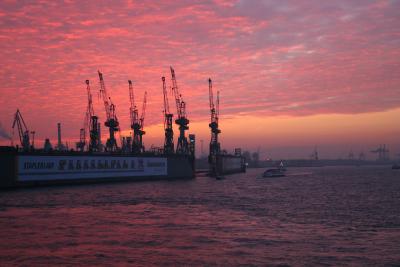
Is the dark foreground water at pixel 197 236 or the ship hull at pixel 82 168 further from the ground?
the ship hull at pixel 82 168

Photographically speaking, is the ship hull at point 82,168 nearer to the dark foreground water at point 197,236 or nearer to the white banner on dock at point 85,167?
the white banner on dock at point 85,167

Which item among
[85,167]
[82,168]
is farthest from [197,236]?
[85,167]

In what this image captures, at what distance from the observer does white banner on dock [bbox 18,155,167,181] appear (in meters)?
104

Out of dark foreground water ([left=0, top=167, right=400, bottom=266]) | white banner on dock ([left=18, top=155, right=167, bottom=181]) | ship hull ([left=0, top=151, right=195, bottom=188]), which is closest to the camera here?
dark foreground water ([left=0, top=167, right=400, bottom=266])

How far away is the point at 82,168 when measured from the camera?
12262cm

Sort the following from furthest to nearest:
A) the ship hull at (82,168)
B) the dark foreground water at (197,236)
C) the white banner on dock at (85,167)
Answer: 1. the white banner on dock at (85,167)
2. the ship hull at (82,168)
3. the dark foreground water at (197,236)

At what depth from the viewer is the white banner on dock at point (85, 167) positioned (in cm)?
10381

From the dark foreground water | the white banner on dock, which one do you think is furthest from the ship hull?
the dark foreground water

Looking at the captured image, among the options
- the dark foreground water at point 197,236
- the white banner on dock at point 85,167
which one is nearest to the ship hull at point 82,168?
the white banner on dock at point 85,167

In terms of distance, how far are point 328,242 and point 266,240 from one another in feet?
14.7

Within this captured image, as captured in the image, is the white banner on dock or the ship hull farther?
the white banner on dock

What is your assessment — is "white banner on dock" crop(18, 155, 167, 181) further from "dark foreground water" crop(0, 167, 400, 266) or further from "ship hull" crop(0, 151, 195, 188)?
"dark foreground water" crop(0, 167, 400, 266)

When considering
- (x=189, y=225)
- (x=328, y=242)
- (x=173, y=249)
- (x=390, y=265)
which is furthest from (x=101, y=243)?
(x=390, y=265)

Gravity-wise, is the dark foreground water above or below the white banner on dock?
below
